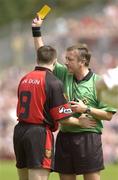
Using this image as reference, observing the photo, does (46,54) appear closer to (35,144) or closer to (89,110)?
(89,110)

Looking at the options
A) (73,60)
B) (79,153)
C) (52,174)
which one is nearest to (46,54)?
(73,60)

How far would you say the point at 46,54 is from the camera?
27.0 feet

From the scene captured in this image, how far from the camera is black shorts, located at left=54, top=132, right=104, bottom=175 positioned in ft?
28.1

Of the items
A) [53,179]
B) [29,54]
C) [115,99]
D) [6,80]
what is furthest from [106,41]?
[115,99]

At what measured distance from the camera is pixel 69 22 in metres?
31.5

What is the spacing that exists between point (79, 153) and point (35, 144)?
58 centimetres

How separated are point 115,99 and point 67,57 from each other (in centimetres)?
183

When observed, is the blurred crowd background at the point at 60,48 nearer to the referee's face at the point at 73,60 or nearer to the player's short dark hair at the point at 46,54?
the referee's face at the point at 73,60

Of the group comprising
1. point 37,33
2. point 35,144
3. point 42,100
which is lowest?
point 35,144

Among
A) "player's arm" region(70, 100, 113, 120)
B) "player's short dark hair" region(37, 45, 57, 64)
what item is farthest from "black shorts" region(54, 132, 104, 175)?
"player's short dark hair" region(37, 45, 57, 64)

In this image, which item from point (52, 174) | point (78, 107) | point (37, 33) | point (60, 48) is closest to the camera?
point (78, 107)

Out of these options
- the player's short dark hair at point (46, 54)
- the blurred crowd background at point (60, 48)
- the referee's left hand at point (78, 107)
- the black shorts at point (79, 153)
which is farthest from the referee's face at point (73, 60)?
the blurred crowd background at point (60, 48)

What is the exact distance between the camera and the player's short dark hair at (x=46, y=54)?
8.23 metres

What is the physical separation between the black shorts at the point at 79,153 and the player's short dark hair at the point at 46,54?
83cm
